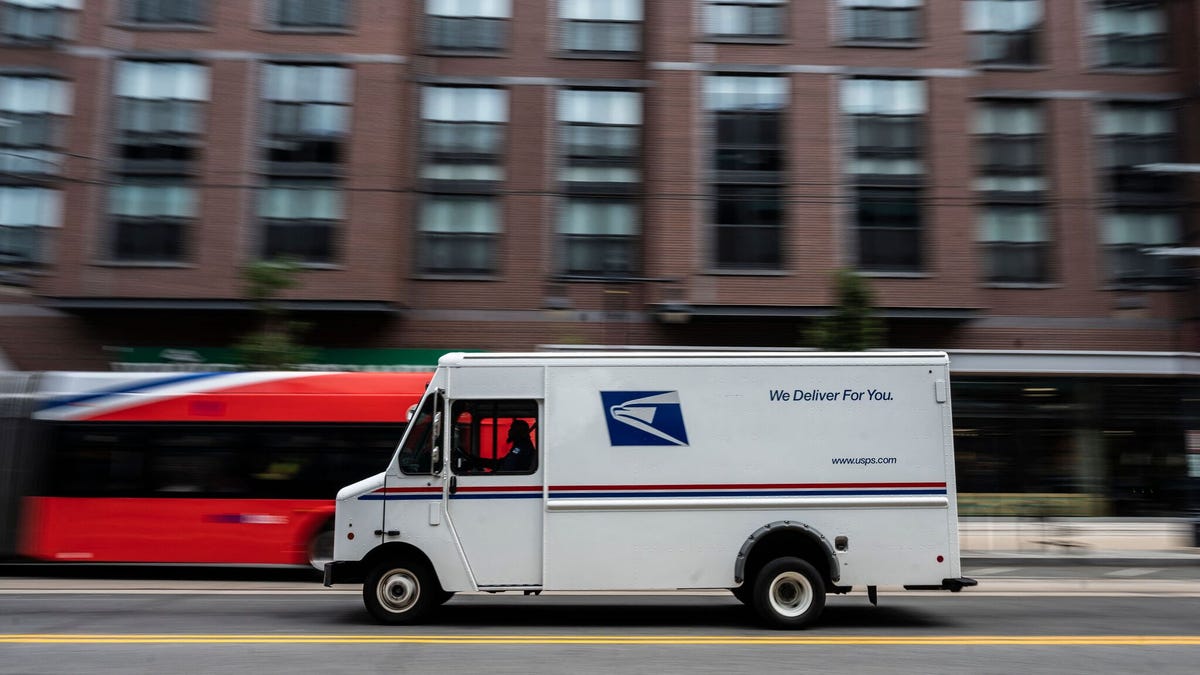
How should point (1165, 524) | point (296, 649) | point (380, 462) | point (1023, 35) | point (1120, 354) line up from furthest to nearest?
1. point (1023, 35)
2. point (1120, 354)
3. point (1165, 524)
4. point (380, 462)
5. point (296, 649)

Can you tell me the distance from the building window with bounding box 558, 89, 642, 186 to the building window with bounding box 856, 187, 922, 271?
5.29 metres

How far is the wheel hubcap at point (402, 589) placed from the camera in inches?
371

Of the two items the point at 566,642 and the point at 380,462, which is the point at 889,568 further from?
the point at 380,462

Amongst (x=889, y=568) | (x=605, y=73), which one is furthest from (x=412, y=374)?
(x=605, y=73)

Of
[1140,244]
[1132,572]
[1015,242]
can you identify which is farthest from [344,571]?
[1140,244]

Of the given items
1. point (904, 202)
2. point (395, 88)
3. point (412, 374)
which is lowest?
point (412, 374)

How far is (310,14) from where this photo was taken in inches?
856

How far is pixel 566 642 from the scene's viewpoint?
28.1 feet

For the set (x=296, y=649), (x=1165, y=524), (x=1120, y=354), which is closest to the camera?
(x=296, y=649)

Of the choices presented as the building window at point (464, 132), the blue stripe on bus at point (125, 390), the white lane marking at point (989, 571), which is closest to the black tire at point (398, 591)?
the blue stripe on bus at point (125, 390)

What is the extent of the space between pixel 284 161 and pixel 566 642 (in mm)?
16114

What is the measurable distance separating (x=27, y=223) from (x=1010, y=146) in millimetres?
22607

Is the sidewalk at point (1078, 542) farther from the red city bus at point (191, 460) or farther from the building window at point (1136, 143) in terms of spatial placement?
the red city bus at point (191, 460)

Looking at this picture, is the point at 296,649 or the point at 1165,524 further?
the point at 1165,524
